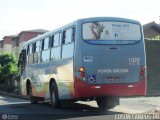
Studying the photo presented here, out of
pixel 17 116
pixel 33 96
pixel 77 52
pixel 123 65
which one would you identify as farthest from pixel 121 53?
pixel 33 96

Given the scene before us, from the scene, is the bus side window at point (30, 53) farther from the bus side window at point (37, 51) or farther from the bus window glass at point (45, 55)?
the bus window glass at point (45, 55)

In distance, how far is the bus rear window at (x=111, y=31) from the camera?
16.9m

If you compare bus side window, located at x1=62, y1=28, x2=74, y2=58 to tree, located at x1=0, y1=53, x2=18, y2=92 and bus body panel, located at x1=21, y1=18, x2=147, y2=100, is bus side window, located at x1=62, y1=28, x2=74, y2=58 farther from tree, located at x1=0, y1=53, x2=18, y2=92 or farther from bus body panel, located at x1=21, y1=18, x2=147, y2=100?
tree, located at x1=0, y1=53, x2=18, y2=92

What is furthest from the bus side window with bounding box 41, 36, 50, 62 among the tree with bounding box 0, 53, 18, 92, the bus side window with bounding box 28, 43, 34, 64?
the tree with bounding box 0, 53, 18, 92

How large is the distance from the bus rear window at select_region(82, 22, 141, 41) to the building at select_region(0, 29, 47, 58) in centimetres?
6170

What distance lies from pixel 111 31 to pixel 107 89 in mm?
2035

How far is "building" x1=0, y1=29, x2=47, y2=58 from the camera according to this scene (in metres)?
85.8

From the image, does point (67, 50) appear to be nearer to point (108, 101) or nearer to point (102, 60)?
point (102, 60)

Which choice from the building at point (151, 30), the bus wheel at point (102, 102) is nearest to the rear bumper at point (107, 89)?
the bus wheel at point (102, 102)

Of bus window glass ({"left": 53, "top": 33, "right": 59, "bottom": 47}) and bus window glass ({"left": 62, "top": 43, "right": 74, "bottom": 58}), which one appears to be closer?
bus window glass ({"left": 62, "top": 43, "right": 74, "bottom": 58})

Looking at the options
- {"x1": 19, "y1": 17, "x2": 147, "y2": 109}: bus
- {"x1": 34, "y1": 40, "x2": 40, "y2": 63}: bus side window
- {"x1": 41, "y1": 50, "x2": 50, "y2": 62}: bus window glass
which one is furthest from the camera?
{"x1": 34, "y1": 40, "x2": 40, "y2": 63}: bus side window

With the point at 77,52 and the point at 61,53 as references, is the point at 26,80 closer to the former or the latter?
the point at 61,53

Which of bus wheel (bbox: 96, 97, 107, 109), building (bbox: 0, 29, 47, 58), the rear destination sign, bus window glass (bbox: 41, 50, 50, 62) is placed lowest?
bus wheel (bbox: 96, 97, 107, 109)

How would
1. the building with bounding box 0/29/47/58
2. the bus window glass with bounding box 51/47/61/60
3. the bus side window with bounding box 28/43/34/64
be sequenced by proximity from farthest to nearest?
the building with bounding box 0/29/47/58, the bus side window with bounding box 28/43/34/64, the bus window glass with bounding box 51/47/61/60
